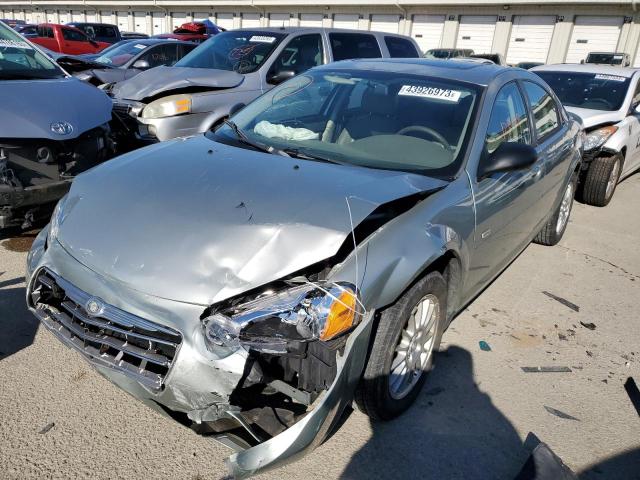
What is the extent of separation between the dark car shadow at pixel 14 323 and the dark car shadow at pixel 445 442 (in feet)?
6.60

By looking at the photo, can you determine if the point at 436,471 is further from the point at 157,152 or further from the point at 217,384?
the point at 157,152

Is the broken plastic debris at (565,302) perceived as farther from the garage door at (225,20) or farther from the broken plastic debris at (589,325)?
the garage door at (225,20)

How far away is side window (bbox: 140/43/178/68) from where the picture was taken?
10273mm

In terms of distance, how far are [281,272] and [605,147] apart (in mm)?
5951

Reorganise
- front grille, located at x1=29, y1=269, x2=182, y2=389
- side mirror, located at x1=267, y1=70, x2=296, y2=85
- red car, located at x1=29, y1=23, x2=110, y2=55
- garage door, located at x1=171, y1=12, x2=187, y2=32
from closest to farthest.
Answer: front grille, located at x1=29, y1=269, x2=182, y2=389
side mirror, located at x1=267, y1=70, x2=296, y2=85
red car, located at x1=29, y1=23, x2=110, y2=55
garage door, located at x1=171, y1=12, x2=187, y2=32

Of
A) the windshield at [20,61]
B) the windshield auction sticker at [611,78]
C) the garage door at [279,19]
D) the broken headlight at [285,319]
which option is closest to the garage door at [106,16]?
the garage door at [279,19]

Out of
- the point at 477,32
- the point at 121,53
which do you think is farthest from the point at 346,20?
the point at 121,53

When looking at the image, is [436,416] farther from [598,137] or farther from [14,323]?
[598,137]

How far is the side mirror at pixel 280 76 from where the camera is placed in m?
6.26

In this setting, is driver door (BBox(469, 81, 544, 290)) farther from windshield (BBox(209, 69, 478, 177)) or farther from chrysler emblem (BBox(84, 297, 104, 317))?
chrysler emblem (BBox(84, 297, 104, 317))

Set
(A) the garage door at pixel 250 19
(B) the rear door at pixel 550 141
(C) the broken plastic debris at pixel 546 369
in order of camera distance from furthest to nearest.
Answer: (A) the garage door at pixel 250 19
(B) the rear door at pixel 550 141
(C) the broken plastic debris at pixel 546 369

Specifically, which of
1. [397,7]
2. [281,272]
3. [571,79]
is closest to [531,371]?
[281,272]

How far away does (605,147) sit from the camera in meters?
6.43

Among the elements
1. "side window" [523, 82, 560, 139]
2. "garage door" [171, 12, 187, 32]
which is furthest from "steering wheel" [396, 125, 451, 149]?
"garage door" [171, 12, 187, 32]
